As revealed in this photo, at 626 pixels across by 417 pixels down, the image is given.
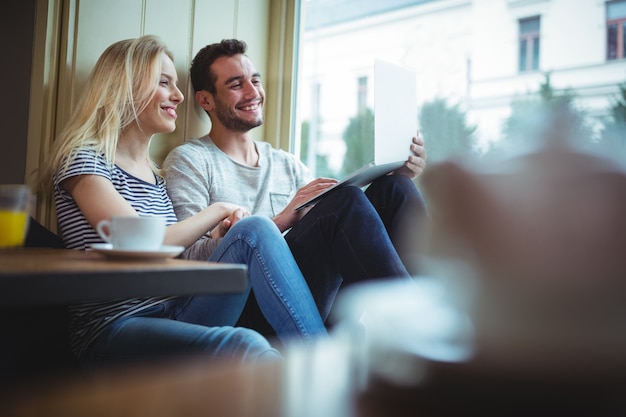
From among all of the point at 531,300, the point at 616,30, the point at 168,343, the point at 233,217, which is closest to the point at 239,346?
the point at 168,343

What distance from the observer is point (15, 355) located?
3.55ft

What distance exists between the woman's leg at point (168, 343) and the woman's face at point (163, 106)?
25.9 inches

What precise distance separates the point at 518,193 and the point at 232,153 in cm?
174

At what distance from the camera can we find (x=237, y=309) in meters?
1.23

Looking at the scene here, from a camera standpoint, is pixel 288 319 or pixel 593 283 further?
Result: pixel 288 319

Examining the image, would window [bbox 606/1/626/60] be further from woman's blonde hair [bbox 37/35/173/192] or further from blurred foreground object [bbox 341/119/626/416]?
blurred foreground object [bbox 341/119/626/416]

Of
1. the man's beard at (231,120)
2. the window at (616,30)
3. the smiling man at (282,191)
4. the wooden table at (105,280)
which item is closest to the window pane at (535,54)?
the window at (616,30)

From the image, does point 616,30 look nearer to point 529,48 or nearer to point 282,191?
point 529,48

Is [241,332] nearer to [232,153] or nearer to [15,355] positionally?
[15,355]

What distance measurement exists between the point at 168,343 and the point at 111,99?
79 centimetres

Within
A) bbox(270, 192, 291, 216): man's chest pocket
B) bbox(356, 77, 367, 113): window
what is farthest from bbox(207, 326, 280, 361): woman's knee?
bbox(356, 77, 367, 113): window

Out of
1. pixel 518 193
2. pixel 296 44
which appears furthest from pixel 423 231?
pixel 296 44

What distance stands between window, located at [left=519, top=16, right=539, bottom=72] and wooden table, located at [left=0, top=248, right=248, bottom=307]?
5.08 feet

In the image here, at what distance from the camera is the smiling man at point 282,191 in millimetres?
1283
